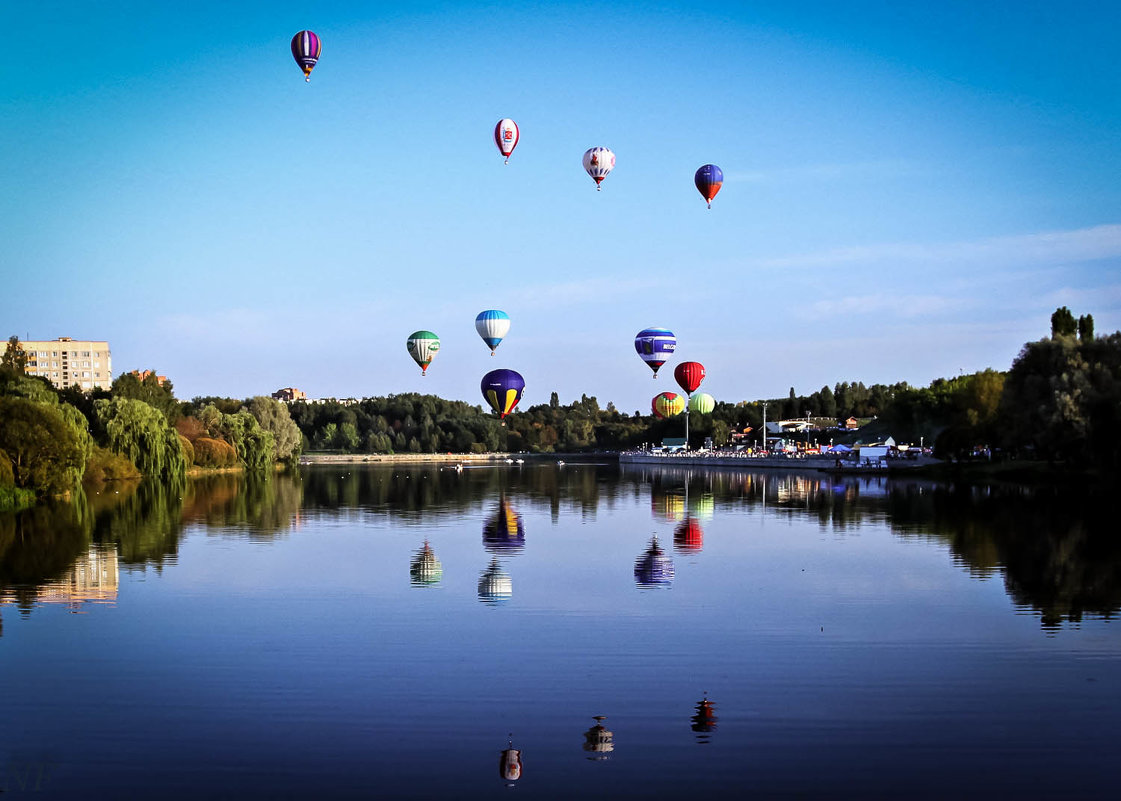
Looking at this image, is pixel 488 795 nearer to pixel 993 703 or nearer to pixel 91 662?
pixel 993 703

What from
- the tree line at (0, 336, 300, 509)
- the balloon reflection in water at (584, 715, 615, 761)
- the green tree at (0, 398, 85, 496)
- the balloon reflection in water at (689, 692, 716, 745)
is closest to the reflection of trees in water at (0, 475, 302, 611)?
the tree line at (0, 336, 300, 509)

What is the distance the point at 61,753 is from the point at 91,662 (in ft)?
11.3

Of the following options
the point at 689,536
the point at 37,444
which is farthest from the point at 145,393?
the point at 689,536

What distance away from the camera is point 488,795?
777cm

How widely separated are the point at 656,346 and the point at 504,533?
42085 millimetres

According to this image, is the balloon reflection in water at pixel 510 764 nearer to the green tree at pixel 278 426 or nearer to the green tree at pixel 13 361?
the green tree at pixel 13 361

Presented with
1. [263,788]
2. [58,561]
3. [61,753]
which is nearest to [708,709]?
[263,788]

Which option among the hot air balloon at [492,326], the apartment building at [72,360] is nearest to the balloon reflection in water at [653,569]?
the hot air balloon at [492,326]

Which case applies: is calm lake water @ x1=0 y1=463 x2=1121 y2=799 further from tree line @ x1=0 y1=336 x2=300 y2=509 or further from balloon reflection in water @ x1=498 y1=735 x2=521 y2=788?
tree line @ x1=0 y1=336 x2=300 y2=509

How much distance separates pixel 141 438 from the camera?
49.2 meters

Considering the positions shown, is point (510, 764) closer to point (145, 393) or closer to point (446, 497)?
point (446, 497)

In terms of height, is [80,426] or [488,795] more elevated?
[80,426]

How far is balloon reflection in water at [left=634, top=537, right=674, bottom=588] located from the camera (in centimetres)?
1811

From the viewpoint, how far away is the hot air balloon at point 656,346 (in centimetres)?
6825
